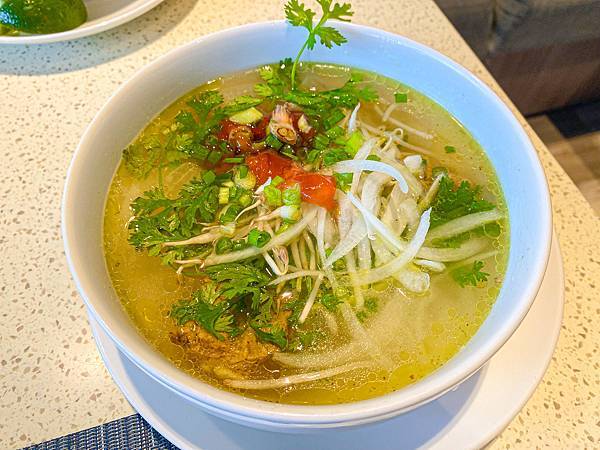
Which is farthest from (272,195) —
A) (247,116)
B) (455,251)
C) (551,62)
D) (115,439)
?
(551,62)

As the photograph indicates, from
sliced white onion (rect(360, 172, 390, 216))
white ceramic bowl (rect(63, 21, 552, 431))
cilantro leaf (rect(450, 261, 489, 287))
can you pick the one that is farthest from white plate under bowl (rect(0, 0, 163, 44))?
cilantro leaf (rect(450, 261, 489, 287))

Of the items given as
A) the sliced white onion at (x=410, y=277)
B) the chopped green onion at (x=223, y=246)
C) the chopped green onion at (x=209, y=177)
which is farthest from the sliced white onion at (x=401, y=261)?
the chopped green onion at (x=209, y=177)

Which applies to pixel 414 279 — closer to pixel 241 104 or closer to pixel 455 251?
pixel 455 251

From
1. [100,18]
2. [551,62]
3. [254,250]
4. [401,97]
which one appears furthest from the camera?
[551,62]

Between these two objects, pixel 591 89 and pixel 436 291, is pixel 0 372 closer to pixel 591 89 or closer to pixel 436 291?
pixel 436 291

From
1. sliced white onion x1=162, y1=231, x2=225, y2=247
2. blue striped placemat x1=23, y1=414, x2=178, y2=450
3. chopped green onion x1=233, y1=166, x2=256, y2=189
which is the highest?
chopped green onion x1=233, y1=166, x2=256, y2=189

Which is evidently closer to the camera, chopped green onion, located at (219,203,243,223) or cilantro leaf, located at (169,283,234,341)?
cilantro leaf, located at (169,283,234,341)

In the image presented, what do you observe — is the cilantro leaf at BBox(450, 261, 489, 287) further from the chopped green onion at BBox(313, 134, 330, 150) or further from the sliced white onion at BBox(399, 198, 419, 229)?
the chopped green onion at BBox(313, 134, 330, 150)
